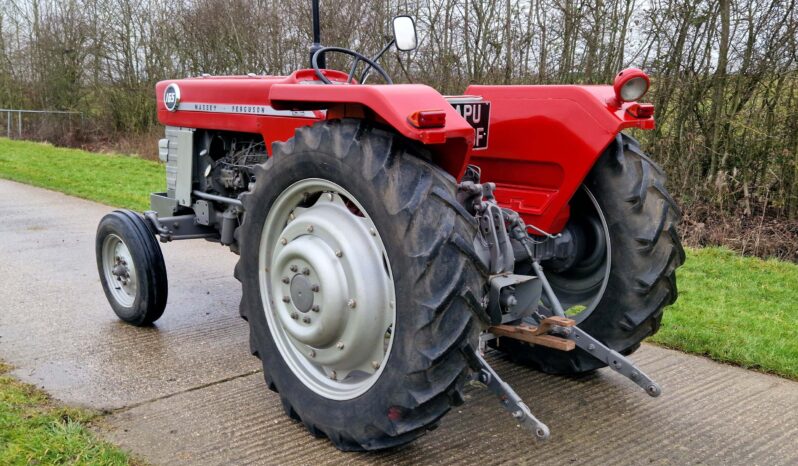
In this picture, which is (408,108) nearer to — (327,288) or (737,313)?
(327,288)

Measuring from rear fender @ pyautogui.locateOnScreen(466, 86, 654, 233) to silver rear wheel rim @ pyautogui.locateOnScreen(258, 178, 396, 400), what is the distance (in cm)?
94

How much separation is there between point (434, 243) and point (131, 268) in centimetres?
282

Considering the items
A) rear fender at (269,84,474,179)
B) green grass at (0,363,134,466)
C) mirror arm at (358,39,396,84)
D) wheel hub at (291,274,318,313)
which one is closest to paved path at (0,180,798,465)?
green grass at (0,363,134,466)

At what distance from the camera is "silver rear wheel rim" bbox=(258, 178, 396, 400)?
290 cm

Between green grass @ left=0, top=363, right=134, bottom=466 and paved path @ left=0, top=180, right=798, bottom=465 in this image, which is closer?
green grass @ left=0, top=363, right=134, bottom=466

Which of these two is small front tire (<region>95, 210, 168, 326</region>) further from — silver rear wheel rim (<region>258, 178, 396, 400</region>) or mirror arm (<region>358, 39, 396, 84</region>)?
mirror arm (<region>358, 39, 396, 84</region>)

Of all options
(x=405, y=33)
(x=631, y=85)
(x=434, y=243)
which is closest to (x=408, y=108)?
(x=434, y=243)

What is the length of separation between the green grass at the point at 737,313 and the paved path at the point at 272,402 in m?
0.19

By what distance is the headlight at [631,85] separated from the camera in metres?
3.24

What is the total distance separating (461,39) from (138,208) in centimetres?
579

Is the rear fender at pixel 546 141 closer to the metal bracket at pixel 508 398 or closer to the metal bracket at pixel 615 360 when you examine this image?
the metal bracket at pixel 615 360

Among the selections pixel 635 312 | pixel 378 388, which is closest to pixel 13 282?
pixel 378 388

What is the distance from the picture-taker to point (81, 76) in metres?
22.7

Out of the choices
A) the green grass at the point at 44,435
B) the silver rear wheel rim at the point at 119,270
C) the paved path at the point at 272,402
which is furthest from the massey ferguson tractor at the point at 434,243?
the silver rear wheel rim at the point at 119,270
